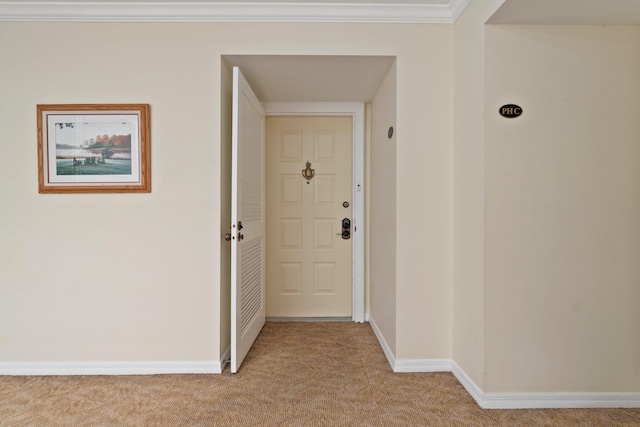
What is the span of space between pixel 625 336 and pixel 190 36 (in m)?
3.05

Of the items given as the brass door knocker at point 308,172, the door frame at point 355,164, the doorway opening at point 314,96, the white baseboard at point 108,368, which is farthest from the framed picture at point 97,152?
the brass door knocker at point 308,172

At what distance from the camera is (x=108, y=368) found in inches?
93.8

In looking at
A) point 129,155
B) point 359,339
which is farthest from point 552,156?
point 129,155

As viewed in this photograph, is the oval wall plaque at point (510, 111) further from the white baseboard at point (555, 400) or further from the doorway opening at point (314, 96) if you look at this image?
the white baseboard at point (555, 400)

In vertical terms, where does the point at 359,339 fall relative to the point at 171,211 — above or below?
below

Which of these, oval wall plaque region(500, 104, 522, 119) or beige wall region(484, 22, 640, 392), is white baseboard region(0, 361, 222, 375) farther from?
oval wall plaque region(500, 104, 522, 119)

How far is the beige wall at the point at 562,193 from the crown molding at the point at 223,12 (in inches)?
24.2

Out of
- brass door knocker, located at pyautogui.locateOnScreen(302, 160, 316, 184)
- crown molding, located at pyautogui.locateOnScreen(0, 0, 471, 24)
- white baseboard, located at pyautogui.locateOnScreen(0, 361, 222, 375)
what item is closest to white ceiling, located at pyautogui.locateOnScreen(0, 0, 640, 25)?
crown molding, located at pyautogui.locateOnScreen(0, 0, 471, 24)

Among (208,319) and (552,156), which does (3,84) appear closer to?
(208,319)

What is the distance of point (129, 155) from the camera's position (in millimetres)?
2381

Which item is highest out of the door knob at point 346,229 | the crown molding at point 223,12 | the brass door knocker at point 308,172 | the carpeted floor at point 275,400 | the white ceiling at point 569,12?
the crown molding at point 223,12

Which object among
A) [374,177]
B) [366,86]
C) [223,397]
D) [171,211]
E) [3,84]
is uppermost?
[366,86]

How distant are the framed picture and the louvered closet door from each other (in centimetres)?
58

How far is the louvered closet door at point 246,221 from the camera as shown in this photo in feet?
7.67
